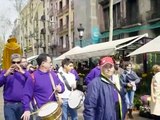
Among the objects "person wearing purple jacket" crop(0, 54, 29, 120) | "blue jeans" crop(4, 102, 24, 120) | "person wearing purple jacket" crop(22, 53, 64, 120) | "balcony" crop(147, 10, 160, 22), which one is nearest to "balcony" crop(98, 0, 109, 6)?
"balcony" crop(147, 10, 160, 22)

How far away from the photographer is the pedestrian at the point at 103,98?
4957mm

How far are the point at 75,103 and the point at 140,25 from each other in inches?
757

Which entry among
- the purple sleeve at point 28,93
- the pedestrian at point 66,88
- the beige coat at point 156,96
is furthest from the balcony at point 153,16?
the purple sleeve at point 28,93

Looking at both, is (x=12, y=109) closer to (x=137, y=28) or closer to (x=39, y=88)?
(x=39, y=88)

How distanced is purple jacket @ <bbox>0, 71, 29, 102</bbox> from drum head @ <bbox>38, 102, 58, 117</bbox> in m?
A: 0.83

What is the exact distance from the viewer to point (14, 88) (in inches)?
261

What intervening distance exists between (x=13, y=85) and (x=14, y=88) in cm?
5

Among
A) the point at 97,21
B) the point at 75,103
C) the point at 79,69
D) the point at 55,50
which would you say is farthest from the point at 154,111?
the point at 55,50

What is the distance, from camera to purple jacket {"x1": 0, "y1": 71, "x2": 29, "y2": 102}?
6594mm

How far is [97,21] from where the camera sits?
36031 millimetres

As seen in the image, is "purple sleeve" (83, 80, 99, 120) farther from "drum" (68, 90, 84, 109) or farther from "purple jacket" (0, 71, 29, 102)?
"drum" (68, 90, 84, 109)

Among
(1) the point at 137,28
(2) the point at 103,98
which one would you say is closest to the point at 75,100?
(2) the point at 103,98

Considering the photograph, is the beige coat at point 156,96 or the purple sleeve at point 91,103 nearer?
the purple sleeve at point 91,103

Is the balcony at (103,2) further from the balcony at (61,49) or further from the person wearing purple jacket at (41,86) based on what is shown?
the person wearing purple jacket at (41,86)
